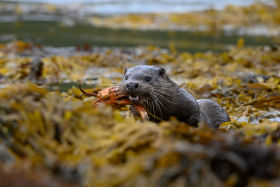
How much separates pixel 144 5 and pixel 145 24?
6.12m

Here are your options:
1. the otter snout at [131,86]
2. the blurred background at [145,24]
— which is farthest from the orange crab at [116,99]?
the blurred background at [145,24]

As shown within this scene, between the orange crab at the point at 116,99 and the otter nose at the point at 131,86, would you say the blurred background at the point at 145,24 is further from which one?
the otter nose at the point at 131,86

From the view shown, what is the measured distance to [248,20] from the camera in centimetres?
1789

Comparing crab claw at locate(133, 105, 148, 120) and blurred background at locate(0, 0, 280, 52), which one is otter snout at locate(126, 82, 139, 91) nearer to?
crab claw at locate(133, 105, 148, 120)

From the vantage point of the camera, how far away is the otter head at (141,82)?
348 cm

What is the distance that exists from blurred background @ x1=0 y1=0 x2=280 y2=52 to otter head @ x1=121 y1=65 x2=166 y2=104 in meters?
6.87

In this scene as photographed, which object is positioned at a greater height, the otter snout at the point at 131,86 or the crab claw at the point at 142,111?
the otter snout at the point at 131,86

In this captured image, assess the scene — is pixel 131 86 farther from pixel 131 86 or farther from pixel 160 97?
pixel 160 97

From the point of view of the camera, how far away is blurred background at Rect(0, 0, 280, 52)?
13328mm

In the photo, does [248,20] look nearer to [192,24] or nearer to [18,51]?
[192,24]

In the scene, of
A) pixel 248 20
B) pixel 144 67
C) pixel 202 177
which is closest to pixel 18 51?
pixel 144 67

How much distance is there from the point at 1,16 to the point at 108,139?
17.8 metres

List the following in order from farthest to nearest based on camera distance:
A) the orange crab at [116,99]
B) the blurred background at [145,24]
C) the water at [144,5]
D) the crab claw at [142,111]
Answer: the water at [144,5], the blurred background at [145,24], the orange crab at [116,99], the crab claw at [142,111]

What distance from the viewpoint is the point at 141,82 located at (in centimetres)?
360
